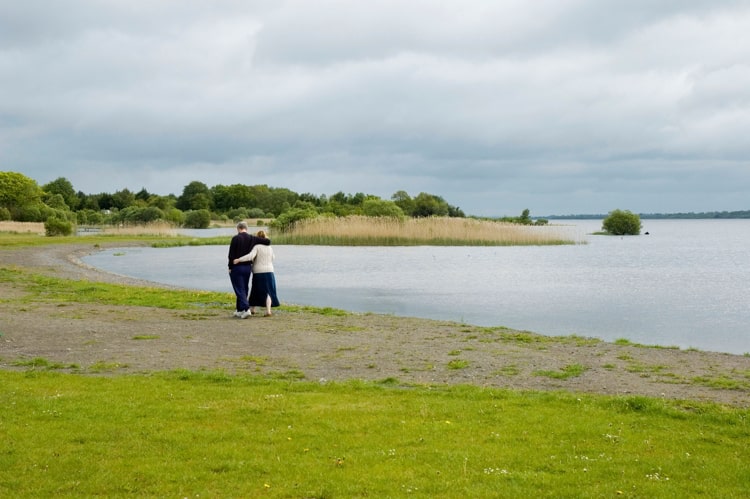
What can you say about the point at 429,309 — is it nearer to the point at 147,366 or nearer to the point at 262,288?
the point at 262,288

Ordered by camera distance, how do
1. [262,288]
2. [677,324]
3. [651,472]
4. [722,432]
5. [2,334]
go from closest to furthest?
[651,472]
[722,432]
[2,334]
[262,288]
[677,324]

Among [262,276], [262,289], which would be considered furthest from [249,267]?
[262,289]

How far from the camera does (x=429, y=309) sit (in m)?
22.2

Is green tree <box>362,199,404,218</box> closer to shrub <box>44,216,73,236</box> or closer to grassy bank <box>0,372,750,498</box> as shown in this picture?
shrub <box>44,216,73,236</box>

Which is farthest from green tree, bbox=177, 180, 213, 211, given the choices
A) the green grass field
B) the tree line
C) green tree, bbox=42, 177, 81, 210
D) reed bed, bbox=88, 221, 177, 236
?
the green grass field

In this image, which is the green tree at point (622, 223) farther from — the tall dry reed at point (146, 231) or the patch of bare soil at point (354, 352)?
the patch of bare soil at point (354, 352)

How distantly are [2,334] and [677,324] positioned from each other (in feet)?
52.5

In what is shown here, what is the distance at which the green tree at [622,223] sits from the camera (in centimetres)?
9150

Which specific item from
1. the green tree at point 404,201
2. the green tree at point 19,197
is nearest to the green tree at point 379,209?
the green tree at point 404,201

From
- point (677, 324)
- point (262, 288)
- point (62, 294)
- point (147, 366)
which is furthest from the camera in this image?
point (62, 294)

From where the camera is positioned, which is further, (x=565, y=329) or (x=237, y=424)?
(x=565, y=329)

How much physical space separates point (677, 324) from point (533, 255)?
94.4 feet

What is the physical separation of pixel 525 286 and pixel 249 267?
1442 cm

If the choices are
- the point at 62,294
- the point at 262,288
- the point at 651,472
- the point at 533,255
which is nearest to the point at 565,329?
the point at 262,288
